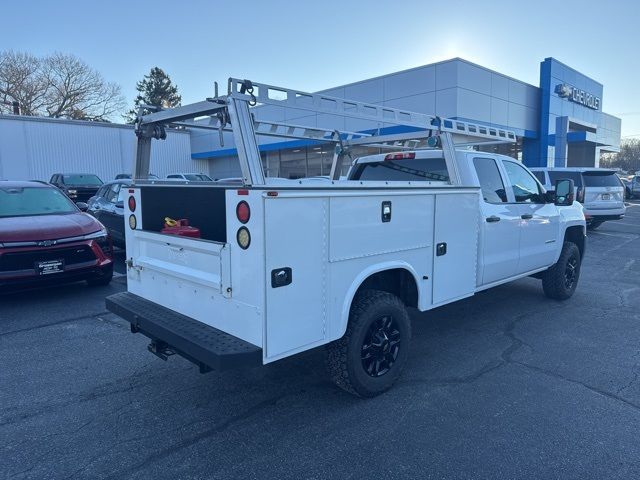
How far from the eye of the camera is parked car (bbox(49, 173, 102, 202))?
19500 millimetres

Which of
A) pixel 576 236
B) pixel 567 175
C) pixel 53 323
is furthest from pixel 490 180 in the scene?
pixel 567 175

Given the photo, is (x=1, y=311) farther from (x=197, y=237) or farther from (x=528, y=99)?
(x=528, y=99)

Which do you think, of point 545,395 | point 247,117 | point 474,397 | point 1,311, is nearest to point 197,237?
point 247,117

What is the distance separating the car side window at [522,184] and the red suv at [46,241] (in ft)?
18.8

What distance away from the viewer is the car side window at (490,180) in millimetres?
5012

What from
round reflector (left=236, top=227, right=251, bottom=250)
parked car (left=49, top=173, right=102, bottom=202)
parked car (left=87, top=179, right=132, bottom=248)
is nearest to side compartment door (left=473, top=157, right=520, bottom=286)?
round reflector (left=236, top=227, right=251, bottom=250)

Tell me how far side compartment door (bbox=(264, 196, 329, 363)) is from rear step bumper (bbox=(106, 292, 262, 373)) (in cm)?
19

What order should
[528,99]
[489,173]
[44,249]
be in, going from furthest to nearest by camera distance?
[528,99] < [44,249] < [489,173]

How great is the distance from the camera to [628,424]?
339 centimetres

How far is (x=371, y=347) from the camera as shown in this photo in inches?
146

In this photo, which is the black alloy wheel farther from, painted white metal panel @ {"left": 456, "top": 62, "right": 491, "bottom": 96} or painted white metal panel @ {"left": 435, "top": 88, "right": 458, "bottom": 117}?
painted white metal panel @ {"left": 456, "top": 62, "right": 491, "bottom": 96}

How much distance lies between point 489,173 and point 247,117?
10.5 feet

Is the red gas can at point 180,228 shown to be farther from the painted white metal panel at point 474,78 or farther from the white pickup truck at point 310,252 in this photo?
the painted white metal panel at point 474,78

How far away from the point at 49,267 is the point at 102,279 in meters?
1.05
